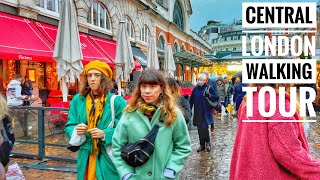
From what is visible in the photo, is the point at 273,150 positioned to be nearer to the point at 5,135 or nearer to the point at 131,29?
the point at 5,135

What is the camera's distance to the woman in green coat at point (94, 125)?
312cm

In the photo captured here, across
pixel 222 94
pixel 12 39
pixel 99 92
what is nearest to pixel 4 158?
pixel 99 92

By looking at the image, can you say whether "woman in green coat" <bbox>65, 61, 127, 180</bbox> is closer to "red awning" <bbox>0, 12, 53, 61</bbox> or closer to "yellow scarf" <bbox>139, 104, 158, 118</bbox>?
"yellow scarf" <bbox>139, 104, 158, 118</bbox>

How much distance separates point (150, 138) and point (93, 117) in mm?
856

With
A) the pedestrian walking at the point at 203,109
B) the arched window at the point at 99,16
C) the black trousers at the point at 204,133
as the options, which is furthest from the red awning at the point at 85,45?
the black trousers at the point at 204,133

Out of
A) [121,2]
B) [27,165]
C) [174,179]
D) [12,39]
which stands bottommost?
[27,165]

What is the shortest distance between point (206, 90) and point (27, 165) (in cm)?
421

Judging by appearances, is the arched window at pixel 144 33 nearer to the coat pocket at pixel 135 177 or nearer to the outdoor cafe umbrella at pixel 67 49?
the outdoor cafe umbrella at pixel 67 49

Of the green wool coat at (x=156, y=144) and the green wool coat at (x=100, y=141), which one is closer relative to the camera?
the green wool coat at (x=156, y=144)

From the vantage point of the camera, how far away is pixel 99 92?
3.35 meters

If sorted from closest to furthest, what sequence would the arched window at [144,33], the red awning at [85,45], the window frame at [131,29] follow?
the red awning at [85,45]
the window frame at [131,29]
the arched window at [144,33]

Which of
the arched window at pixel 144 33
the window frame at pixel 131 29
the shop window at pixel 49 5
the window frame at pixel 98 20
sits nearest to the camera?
the shop window at pixel 49 5

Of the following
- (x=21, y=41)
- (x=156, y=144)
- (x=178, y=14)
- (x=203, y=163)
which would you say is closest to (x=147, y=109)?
(x=156, y=144)

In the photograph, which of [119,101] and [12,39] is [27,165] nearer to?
[119,101]
